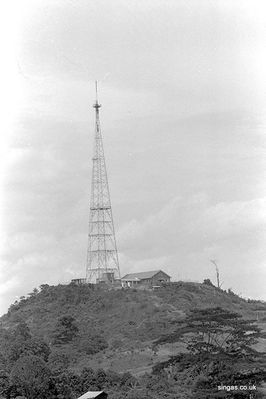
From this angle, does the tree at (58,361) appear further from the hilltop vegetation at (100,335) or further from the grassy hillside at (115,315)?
the grassy hillside at (115,315)

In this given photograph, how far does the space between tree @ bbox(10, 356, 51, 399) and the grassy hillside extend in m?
10.2

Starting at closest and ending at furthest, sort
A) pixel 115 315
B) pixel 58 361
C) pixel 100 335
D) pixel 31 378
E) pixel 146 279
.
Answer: pixel 31 378, pixel 58 361, pixel 100 335, pixel 115 315, pixel 146 279

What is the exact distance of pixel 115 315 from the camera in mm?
73188

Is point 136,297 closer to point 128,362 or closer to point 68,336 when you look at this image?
point 68,336

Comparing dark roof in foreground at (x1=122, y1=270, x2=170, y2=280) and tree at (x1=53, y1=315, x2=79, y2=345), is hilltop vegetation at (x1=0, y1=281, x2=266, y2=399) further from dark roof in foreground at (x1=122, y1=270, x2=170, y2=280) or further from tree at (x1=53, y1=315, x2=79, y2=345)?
dark roof in foreground at (x1=122, y1=270, x2=170, y2=280)

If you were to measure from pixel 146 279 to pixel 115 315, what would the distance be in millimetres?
10309

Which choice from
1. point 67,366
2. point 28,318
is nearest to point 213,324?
point 67,366

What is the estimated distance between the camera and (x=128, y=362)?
176 ft

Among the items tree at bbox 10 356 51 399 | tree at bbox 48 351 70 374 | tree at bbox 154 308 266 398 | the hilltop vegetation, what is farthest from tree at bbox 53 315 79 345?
tree at bbox 154 308 266 398

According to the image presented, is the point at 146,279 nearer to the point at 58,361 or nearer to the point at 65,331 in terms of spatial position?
the point at 65,331

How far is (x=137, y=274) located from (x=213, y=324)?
41929mm

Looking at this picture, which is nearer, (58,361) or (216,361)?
(216,361)

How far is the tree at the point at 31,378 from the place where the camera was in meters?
42.9

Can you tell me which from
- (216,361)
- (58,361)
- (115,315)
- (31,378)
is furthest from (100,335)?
(216,361)
